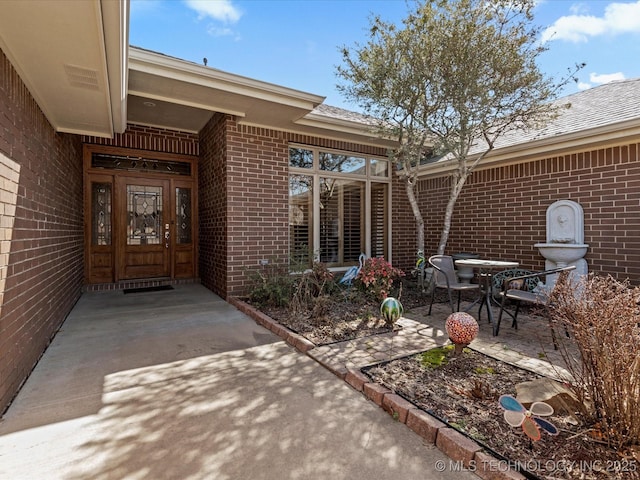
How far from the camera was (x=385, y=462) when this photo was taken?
1.66 meters

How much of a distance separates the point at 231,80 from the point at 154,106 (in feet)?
5.78

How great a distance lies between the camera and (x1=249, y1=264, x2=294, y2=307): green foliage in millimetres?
4668

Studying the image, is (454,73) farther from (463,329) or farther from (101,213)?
(101,213)

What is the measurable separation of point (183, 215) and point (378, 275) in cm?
437

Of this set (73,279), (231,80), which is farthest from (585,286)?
(73,279)

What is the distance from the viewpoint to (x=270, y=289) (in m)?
4.72

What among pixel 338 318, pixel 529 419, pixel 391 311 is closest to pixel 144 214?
pixel 338 318

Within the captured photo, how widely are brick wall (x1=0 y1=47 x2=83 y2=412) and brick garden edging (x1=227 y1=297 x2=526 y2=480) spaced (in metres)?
2.39

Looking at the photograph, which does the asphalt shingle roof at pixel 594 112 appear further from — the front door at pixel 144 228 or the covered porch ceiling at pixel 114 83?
the front door at pixel 144 228

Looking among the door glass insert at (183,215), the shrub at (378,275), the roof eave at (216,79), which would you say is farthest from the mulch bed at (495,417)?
the door glass insert at (183,215)

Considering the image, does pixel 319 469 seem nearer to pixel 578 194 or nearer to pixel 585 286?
pixel 585 286

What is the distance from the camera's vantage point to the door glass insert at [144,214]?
6191 millimetres

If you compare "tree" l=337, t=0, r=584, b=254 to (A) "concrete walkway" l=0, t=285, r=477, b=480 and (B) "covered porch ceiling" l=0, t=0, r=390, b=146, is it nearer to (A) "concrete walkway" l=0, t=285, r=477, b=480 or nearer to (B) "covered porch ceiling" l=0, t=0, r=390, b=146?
(B) "covered porch ceiling" l=0, t=0, r=390, b=146

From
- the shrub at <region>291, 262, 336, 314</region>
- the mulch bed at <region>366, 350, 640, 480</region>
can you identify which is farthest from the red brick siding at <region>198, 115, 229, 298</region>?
the mulch bed at <region>366, 350, 640, 480</region>
